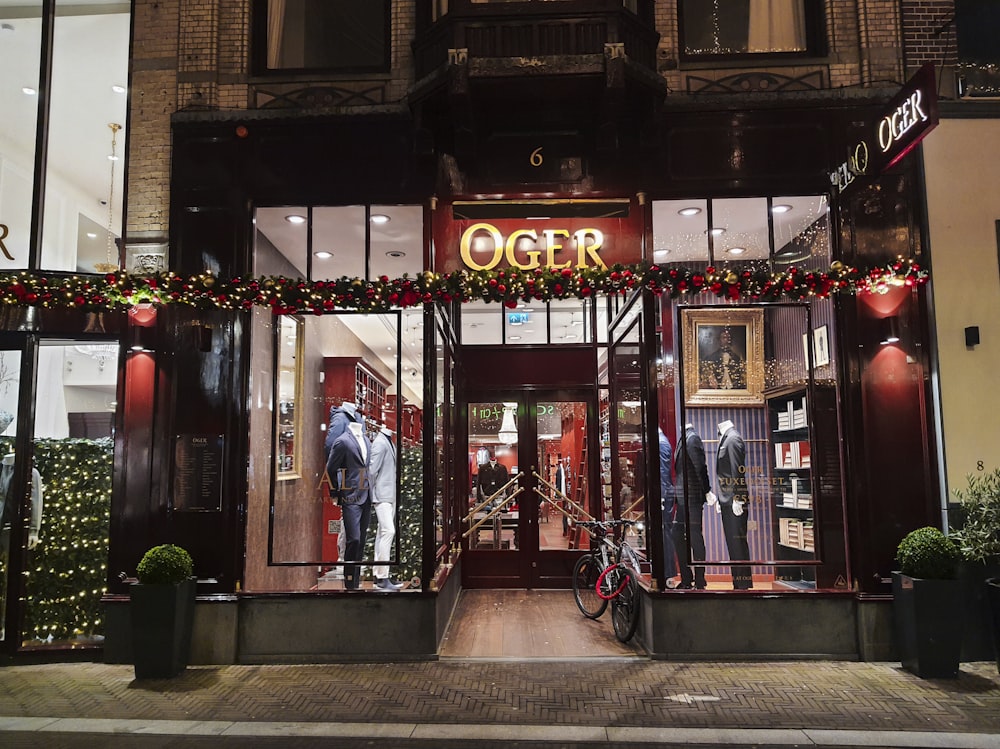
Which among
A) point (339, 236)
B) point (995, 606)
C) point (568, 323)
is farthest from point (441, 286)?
point (995, 606)

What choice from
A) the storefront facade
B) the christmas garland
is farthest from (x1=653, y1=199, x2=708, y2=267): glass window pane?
the christmas garland

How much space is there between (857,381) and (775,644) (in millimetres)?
2584

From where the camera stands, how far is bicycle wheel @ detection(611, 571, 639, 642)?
7.33m

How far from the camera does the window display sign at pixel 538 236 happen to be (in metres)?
7.48

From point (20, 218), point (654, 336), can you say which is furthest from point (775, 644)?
point (20, 218)

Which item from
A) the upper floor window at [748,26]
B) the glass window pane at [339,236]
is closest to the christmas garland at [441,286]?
the glass window pane at [339,236]

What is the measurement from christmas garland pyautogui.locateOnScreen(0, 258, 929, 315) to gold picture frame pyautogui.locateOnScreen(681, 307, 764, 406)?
332 millimetres

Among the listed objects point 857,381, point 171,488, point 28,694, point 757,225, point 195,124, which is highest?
point 195,124

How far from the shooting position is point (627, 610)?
7477mm

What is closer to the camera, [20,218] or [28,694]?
[28,694]

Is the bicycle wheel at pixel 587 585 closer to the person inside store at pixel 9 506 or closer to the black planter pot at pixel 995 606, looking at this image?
the black planter pot at pixel 995 606

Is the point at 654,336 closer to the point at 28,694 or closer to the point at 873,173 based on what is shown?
the point at 873,173

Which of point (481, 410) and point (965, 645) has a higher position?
point (481, 410)

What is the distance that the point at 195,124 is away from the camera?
761 cm
